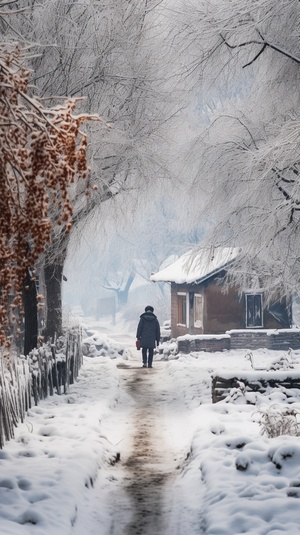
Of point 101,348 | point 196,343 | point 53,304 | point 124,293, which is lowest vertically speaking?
point 101,348

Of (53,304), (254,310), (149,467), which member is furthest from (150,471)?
(254,310)

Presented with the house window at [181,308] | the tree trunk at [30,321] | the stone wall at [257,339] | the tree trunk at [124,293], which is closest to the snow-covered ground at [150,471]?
the tree trunk at [30,321]

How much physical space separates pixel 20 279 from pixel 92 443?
17.1ft

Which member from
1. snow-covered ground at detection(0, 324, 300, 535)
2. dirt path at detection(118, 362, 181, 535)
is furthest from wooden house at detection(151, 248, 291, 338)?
snow-covered ground at detection(0, 324, 300, 535)

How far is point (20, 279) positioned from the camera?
546 centimetres

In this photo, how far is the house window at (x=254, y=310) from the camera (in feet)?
109

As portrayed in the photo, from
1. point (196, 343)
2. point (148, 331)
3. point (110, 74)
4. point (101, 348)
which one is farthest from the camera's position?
point (101, 348)

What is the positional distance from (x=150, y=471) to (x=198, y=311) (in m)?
24.6

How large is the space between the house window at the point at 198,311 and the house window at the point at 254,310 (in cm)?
208

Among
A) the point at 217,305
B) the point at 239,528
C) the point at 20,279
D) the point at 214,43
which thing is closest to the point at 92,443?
the point at 239,528

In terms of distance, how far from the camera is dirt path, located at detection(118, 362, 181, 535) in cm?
755

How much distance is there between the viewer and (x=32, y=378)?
13078 millimetres

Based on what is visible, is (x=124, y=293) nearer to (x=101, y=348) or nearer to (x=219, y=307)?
(x=101, y=348)

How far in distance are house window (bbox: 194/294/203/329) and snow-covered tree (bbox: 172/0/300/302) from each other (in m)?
14.7
